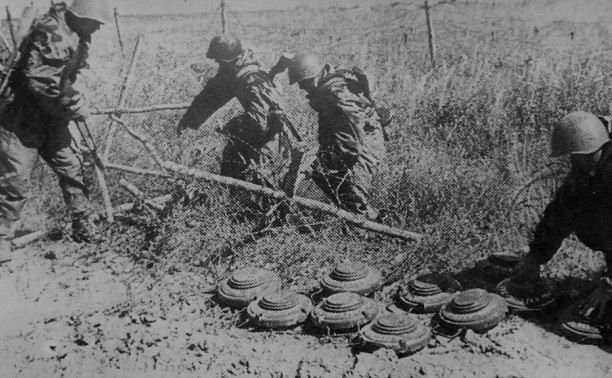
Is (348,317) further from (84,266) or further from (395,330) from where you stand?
(84,266)

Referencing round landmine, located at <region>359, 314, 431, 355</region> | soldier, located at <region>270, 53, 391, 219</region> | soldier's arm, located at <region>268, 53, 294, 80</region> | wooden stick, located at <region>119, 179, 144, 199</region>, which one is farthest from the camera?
soldier's arm, located at <region>268, 53, 294, 80</region>

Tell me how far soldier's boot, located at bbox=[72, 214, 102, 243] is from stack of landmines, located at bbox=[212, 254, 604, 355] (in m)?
1.78

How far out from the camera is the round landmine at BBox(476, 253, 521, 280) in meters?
3.80

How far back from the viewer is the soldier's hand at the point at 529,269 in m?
3.45

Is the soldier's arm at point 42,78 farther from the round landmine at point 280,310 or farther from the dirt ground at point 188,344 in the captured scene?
the round landmine at point 280,310

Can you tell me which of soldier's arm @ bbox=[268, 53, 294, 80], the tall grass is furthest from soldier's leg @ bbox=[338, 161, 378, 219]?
soldier's arm @ bbox=[268, 53, 294, 80]

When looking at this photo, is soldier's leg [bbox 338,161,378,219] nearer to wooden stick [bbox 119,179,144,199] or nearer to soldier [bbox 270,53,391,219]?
soldier [bbox 270,53,391,219]

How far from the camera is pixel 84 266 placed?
4.38 metres

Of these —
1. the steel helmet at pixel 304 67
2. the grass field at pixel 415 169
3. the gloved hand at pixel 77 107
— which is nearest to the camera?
the grass field at pixel 415 169

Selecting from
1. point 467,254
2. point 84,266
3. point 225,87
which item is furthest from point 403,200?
point 84,266

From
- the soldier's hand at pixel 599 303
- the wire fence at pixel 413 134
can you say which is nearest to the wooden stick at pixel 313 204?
the wire fence at pixel 413 134

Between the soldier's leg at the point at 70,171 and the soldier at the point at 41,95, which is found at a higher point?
the soldier at the point at 41,95

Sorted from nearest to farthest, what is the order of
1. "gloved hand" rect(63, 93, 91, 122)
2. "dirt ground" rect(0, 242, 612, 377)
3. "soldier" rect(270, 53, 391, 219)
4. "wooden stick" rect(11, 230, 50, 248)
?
"dirt ground" rect(0, 242, 612, 377), "gloved hand" rect(63, 93, 91, 122), "wooden stick" rect(11, 230, 50, 248), "soldier" rect(270, 53, 391, 219)

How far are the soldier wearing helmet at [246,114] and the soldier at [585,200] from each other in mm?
2845
